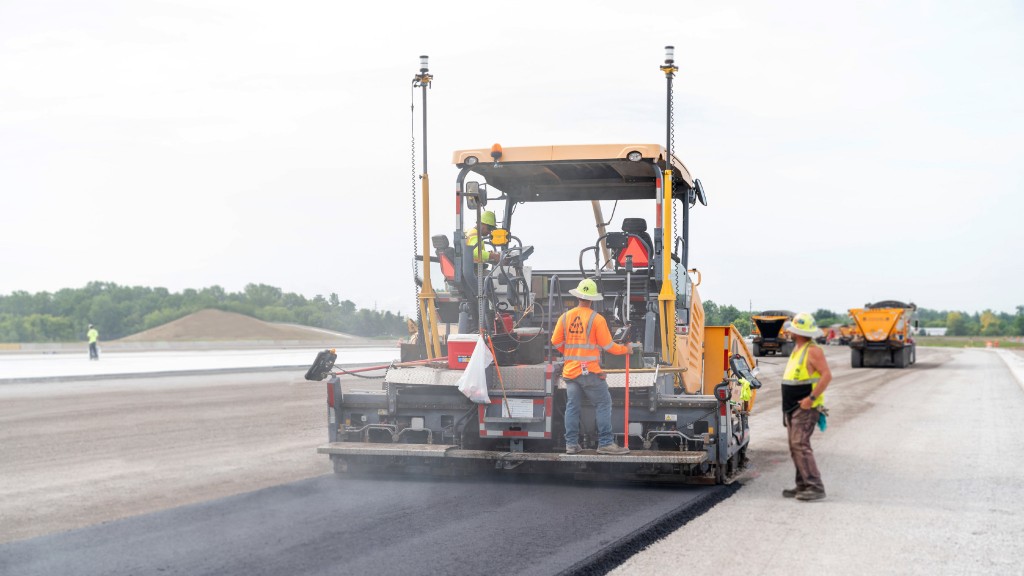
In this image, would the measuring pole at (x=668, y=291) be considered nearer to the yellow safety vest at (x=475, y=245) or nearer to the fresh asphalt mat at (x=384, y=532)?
the fresh asphalt mat at (x=384, y=532)

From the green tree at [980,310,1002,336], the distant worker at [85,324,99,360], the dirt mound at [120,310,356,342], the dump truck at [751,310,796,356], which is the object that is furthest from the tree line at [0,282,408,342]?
the green tree at [980,310,1002,336]

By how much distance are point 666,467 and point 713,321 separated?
2.61 m

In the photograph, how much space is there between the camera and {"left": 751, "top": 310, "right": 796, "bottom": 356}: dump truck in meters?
42.1

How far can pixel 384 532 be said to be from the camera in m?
6.73

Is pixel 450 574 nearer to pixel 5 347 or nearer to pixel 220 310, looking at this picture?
pixel 5 347

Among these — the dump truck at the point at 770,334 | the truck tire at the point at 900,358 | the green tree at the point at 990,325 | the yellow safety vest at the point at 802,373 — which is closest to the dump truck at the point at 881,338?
the truck tire at the point at 900,358

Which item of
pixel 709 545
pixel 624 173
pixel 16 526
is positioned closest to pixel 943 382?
pixel 624 173

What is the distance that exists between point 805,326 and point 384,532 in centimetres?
406

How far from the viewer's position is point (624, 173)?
9.34 m

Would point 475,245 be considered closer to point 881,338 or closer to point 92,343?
point 881,338

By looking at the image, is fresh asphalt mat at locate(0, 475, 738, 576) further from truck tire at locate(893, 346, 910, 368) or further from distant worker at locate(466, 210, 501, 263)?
truck tire at locate(893, 346, 910, 368)

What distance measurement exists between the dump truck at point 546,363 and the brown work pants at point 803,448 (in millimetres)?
564

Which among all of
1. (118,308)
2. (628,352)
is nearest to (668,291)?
(628,352)

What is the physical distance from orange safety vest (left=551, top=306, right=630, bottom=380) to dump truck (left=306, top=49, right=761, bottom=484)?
8.8 inches
